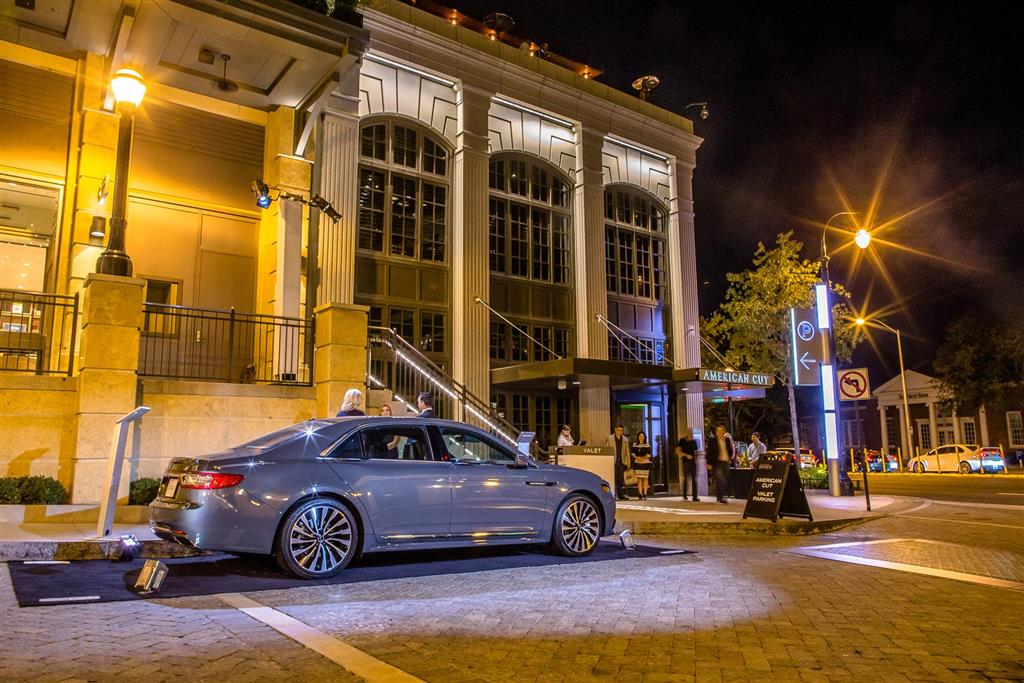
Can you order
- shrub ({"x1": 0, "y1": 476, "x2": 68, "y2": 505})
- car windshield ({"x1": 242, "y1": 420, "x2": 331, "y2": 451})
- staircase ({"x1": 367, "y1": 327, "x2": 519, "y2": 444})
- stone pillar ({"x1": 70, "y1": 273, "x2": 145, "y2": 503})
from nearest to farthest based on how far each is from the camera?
car windshield ({"x1": 242, "y1": 420, "x2": 331, "y2": 451}) → shrub ({"x1": 0, "y1": 476, "x2": 68, "y2": 505}) → stone pillar ({"x1": 70, "y1": 273, "x2": 145, "y2": 503}) → staircase ({"x1": 367, "y1": 327, "x2": 519, "y2": 444})

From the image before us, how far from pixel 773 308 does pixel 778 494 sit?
2020cm

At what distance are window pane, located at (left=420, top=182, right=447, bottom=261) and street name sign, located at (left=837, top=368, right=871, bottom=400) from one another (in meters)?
10.5

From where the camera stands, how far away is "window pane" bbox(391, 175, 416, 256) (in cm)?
1972

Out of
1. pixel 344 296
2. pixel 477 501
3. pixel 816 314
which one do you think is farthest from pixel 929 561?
pixel 344 296

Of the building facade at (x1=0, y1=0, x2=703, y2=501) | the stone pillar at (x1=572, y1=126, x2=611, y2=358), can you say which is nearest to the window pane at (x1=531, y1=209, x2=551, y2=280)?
the building facade at (x1=0, y1=0, x2=703, y2=501)

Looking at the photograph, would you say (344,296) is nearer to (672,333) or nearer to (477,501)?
(477,501)

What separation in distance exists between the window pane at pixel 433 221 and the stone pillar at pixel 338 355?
7.90 m

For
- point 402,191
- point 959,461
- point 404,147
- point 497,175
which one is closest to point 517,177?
point 497,175

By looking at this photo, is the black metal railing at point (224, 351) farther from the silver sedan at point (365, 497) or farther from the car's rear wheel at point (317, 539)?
the car's rear wheel at point (317, 539)

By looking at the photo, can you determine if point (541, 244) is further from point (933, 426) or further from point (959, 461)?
point (933, 426)

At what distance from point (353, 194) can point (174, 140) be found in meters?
4.16

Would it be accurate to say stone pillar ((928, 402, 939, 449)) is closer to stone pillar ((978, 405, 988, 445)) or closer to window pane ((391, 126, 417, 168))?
stone pillar ((978, 405, 988, 445))

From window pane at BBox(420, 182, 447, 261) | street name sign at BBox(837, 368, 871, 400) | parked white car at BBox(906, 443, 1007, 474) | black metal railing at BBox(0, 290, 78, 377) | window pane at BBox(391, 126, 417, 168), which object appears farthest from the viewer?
parked white car at BBox(906, 443, 1007, 474)

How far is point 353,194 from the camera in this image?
18.2 metres
